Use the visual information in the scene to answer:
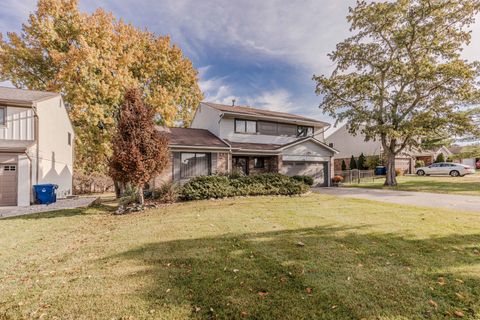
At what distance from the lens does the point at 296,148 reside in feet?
64.3

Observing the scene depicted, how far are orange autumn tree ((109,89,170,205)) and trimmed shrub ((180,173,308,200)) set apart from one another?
235 cm

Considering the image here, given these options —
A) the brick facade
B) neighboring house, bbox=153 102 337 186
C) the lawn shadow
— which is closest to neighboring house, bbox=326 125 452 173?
neighboring house, bbox=153 102 337 186

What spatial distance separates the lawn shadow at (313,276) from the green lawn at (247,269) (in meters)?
0.02

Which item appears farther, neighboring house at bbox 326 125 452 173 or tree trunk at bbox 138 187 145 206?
neighboring house at bbox 326 125 452 173

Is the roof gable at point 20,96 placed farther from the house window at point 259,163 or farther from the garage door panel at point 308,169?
the garage door panel at point 308,169

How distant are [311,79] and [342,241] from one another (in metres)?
19.6

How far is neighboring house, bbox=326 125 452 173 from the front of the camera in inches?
1268

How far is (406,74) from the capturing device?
61.6 feet

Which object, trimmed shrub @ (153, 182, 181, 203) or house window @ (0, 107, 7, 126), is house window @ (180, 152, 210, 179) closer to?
trimmed shrub @ (153, 182, 181, 203)

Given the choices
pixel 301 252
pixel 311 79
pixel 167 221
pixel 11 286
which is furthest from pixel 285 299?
pixel 311 79

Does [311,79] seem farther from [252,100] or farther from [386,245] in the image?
[386,245]

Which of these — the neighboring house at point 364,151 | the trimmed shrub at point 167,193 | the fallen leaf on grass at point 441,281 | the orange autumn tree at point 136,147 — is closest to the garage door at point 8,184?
the orange autumn tree at point 136,147

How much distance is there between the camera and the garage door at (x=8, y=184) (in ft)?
39.8

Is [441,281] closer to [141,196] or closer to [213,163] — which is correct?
[141,196]
